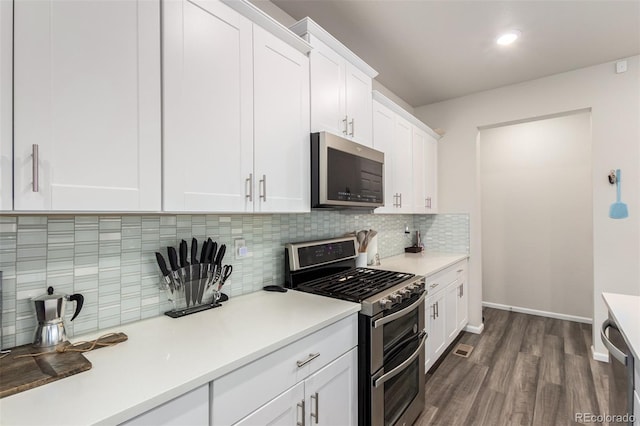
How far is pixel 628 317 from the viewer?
1378 millimetres

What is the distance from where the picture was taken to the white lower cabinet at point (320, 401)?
1.12 m

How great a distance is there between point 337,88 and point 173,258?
A: 1.37m

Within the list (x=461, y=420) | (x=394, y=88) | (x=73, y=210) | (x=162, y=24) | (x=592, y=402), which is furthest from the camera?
(x=394, y=88)

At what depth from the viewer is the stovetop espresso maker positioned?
1.02m

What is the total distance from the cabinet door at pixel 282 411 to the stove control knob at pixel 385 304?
0.58 meters

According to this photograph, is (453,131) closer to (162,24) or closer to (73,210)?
(162,24)

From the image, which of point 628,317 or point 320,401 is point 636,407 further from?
point 320,401

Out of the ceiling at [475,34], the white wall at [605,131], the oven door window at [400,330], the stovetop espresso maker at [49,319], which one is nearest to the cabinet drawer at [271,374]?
the oven door window at [400,330]

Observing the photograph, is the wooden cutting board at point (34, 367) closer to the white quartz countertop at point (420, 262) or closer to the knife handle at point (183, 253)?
the knife handle at point (183, 253)

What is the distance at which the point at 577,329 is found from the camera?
362 cm

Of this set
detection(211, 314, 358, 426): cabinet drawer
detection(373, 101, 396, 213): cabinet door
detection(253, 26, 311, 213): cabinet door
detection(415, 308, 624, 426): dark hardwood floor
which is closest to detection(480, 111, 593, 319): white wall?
detection(415, 308, 624, 426): dark hardwood floor

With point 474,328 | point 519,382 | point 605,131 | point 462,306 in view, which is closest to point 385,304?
point 519,382

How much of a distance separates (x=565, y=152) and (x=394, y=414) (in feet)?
12.8

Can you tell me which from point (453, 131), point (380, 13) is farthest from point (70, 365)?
point (453, 131)
